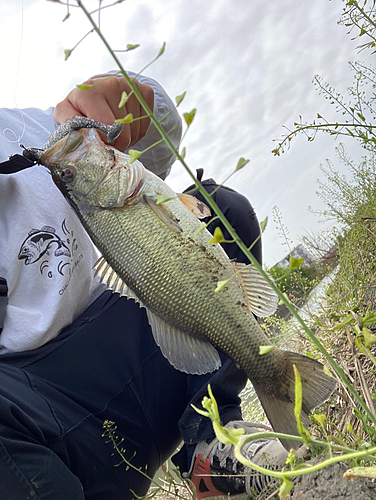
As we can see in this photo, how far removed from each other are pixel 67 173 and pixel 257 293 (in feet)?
2.74

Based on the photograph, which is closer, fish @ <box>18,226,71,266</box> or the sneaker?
the sneaker

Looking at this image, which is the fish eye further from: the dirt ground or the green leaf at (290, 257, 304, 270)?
the dirt ground

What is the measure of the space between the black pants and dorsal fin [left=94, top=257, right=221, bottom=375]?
301 millimetres

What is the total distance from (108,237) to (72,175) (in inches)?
11.4

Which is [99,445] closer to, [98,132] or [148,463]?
[148,463]

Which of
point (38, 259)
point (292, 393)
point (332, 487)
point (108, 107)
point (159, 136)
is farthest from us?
point (159, 136)

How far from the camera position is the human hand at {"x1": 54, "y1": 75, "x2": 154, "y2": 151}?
135cm

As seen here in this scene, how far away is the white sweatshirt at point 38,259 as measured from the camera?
1.44m

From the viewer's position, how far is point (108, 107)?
136 cm

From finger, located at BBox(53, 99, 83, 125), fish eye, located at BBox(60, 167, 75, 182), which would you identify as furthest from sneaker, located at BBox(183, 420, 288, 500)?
finger, located at BBox(53, 99, 83, 125)

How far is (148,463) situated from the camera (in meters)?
1.54

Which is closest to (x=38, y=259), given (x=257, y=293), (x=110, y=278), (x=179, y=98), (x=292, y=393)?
(x=110, y=278)

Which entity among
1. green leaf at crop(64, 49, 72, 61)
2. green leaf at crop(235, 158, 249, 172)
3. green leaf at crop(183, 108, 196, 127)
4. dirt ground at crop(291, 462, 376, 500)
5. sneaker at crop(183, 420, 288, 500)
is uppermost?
green leaf at crop(64, 49, 72, 61)

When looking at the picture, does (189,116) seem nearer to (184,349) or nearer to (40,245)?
(184,349)
